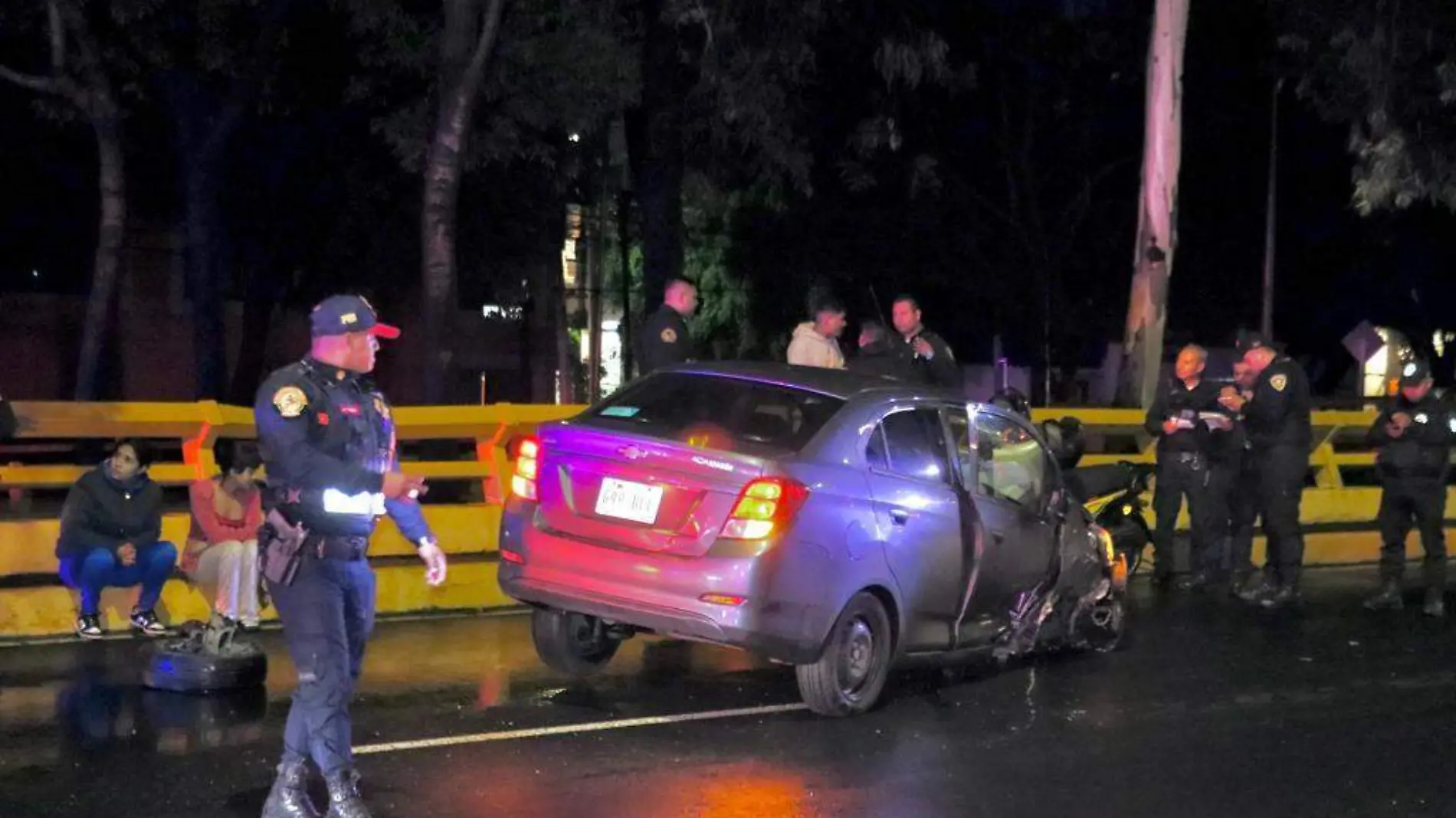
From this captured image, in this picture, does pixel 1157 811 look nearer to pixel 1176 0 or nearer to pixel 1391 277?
pixel 1176 0

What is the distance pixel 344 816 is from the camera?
607 cm

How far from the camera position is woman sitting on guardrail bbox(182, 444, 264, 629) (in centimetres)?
989

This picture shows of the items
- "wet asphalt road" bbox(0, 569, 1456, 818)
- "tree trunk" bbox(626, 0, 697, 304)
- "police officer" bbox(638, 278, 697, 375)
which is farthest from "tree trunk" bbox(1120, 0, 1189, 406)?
"wet asphalt road" bbox(0, 569, 1456, 818)

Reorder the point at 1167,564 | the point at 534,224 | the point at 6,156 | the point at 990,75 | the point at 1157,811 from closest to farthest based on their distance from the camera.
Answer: the point at 1157,811, the point at 1167,564, the point at 6,156, the point at 534,224, the point at 990,75

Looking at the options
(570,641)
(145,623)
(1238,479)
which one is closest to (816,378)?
(570,641)

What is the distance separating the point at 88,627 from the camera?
9953mm

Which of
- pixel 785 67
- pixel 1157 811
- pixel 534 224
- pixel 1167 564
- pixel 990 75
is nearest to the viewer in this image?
pixel 1157 811

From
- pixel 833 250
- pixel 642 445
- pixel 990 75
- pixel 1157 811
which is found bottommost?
pixel 1157 811

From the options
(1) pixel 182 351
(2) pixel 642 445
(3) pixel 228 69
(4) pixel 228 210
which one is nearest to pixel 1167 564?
(2) pixel 642 445

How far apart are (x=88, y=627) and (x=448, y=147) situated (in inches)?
314

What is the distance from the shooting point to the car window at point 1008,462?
9.38 meters

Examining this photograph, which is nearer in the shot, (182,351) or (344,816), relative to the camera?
(344,816)

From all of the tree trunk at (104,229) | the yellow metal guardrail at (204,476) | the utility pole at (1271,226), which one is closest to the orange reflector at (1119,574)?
the yellow metal guardrail at (204,476)

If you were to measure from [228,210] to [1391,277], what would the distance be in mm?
27915
